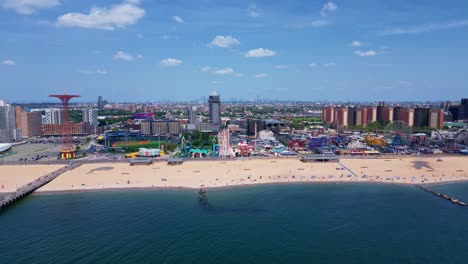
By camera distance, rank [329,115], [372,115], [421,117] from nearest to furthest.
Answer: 1. [421,117]
2. [372,115]
3. [329,115]

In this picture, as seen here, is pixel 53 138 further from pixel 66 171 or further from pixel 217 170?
pixel 217 170

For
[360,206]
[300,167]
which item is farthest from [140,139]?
[360,206]

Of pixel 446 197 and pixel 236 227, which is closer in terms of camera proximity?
pixel 236 227

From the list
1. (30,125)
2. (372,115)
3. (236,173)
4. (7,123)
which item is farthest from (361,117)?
(7,123)

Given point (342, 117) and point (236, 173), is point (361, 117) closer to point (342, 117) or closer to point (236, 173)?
point (342, 117)

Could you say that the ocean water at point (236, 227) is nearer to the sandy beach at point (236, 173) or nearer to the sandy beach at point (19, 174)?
the sandy beach at point (236, 173)

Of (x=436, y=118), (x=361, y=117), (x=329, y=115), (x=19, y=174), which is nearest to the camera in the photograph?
(x=19, y=174)

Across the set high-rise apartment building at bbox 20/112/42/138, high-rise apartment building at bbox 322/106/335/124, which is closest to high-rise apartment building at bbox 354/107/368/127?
high-rise apartment building at bbox 322/106/335/124

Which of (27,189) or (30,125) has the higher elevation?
(30,125)
